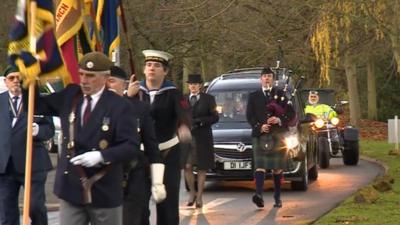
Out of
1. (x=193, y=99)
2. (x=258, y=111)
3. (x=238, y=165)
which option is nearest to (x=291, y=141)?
(x=258, y=111)

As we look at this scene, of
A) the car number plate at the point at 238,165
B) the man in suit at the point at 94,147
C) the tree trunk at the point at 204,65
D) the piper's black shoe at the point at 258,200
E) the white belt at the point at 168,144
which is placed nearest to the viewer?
the man in suit at the point at 94,147

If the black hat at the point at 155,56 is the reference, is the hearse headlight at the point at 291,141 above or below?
Result: below

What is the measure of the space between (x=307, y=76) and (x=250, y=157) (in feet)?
63.1

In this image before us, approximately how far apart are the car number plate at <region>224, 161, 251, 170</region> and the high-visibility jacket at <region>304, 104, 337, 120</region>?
6.31 metres

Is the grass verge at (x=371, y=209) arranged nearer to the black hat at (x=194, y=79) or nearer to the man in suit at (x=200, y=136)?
the man in suit at (x=200, y=136)

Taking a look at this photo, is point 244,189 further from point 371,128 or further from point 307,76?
point 371,128

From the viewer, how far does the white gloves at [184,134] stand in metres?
8.72

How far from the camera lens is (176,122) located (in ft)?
29.3

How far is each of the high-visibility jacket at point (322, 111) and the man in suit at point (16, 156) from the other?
43.8 ft

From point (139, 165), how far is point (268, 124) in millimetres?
5734

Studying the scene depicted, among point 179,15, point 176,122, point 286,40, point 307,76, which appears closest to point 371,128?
point 307,76

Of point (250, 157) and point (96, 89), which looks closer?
point (96, 89)

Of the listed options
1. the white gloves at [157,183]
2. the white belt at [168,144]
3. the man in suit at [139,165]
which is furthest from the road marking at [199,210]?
the white gloves at [157,183]

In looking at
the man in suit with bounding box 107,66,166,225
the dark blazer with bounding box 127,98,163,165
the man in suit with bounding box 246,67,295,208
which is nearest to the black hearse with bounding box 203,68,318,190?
the man in suit with bounding box 246,67,295,208
